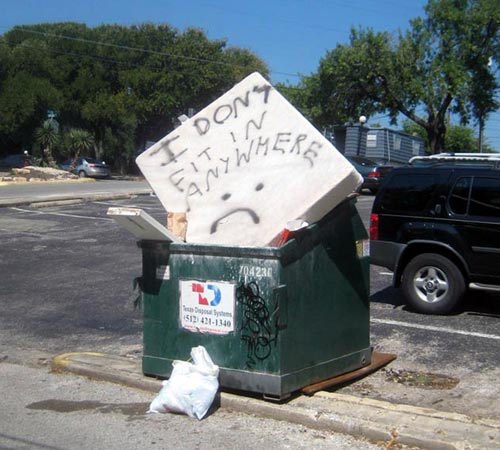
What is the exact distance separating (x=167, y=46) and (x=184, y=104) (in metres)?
4.26

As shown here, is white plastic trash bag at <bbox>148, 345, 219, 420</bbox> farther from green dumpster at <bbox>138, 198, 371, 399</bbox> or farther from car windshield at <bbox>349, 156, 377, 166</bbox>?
car windshield at <bbox>349, 156, 377, 166</bbox>

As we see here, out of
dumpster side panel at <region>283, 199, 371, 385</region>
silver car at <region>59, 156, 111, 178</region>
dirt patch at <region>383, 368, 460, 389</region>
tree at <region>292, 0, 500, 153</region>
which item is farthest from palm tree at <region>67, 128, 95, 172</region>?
dumpster side panel at <region>283, 199, 371, 385</region>

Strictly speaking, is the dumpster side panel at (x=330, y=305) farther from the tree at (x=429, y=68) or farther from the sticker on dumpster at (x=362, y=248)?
the tree at (x=429, y=68)

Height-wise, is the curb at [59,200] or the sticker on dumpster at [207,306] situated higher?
the curb at [59,200]

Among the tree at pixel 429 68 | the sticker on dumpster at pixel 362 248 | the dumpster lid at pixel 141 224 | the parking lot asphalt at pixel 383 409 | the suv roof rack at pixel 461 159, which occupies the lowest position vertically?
the parking lot asphalt at pixel 383 409

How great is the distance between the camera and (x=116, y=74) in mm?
52062

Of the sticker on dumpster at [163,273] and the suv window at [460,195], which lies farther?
the suv window at [460,195]

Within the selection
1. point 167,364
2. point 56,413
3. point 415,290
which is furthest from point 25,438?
point 415,290

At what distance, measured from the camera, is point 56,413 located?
550 centimetres

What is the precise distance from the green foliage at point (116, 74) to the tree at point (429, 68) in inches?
631

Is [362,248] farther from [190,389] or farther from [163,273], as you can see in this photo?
[190,389]

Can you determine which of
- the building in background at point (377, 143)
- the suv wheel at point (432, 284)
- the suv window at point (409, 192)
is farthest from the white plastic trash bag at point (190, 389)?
→ the building in background at point (377, 143)

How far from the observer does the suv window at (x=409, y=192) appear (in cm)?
860

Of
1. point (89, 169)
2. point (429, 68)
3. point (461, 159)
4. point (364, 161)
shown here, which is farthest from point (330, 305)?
point (89, 169)
